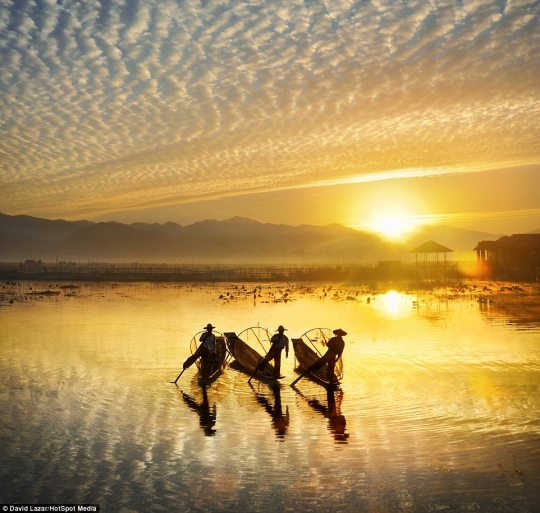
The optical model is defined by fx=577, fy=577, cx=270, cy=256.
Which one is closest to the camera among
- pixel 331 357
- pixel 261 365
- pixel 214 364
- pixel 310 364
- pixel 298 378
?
pixel 331 357

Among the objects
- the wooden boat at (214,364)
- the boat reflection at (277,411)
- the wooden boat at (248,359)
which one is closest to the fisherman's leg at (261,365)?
the wooden boat at (248,359)

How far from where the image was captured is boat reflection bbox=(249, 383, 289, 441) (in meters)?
11.1

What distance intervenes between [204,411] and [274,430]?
203cm

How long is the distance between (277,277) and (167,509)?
235 ft

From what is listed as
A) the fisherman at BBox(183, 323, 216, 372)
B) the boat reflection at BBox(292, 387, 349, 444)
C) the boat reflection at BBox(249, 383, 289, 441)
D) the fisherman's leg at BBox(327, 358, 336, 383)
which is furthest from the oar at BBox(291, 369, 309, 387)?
the fisherman at BBox(183, 323, 216, 372)

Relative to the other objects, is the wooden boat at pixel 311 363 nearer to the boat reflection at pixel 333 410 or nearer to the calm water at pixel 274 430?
the calm water at pixel 274 430

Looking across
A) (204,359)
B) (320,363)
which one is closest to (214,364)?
(204,359)

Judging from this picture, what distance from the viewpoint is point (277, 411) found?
496 inches

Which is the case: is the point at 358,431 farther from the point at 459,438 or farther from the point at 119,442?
the point at 119,442

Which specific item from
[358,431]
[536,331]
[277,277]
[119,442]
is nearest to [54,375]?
[119,442]

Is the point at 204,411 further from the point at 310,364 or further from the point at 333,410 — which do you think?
the point at 310,364

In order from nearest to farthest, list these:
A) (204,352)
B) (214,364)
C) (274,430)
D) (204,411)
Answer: (274,430), (204,411), (204,352), (214,364)

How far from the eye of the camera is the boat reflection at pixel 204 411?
36.6ft

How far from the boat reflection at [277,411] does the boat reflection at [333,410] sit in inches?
23.4
